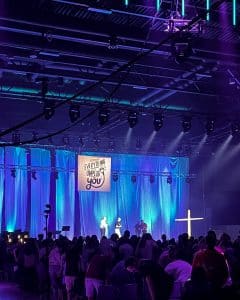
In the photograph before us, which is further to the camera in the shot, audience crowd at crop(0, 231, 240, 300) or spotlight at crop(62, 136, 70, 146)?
spotlight at crop(62, 136, 70, 146)

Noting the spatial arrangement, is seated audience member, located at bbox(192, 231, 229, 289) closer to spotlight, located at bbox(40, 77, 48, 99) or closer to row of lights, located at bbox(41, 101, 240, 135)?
row of lights, located at bbox(41, 101, 240, 135)

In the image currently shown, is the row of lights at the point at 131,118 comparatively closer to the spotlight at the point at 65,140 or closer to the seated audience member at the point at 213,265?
the spotlight at the point at 65,140

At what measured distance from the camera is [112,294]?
750 cm

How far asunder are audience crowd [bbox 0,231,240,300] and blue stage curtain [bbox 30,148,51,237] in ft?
22.5

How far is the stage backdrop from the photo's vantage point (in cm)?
Answer: 2158

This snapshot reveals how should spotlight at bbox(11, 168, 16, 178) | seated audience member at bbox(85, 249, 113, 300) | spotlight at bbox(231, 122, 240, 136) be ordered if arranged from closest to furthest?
seated audience member at bbox(85, 249, 113, 300) → spotlight at bbox(231, 122, 240, 136) → spotlight at bbox(11, 168, 16, 178)

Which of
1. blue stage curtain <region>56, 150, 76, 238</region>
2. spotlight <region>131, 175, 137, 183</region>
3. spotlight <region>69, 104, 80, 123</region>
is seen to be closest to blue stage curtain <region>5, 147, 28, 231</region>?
blue stage curtain <region>56, 150, 76, 238</region>

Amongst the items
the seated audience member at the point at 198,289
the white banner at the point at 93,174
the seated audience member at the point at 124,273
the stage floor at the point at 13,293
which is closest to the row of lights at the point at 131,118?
the stage floor at the point at 13,293

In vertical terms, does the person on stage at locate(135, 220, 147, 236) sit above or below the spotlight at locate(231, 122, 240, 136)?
below

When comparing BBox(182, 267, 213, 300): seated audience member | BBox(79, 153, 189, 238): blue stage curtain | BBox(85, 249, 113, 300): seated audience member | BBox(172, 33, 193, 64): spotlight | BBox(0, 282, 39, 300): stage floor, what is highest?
BBox(172, 33, 193, 64): spotlight

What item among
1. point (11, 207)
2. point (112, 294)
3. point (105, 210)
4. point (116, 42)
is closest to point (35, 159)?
point (11, 207)

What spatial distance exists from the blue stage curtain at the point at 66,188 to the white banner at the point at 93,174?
3.74 ft

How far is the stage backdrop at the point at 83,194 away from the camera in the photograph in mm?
21578

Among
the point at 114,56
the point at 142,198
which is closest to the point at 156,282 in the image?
the point at 114,56
